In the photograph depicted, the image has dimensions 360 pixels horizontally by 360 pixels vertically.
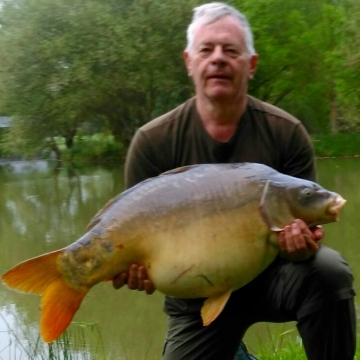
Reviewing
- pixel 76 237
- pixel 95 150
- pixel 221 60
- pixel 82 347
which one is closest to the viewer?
pixel 221 60

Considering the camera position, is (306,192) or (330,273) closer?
(306,192)

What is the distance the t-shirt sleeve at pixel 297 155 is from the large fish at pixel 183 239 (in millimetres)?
328

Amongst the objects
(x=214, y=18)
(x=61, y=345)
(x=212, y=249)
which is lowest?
(x=61, y=345)

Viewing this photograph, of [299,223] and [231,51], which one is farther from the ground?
[231,51]

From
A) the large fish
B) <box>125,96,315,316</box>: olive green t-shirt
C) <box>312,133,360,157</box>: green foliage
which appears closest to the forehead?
<box>125,96,315,316</box>: olive green t-shirt

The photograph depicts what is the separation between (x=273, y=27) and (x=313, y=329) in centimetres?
1757

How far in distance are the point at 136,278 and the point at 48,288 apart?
239mm

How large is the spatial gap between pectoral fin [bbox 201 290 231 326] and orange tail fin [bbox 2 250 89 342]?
13.1 inches

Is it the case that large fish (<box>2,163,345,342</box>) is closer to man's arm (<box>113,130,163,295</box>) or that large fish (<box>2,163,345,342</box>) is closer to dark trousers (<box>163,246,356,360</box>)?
dark trousers (<box>163,246,356,360</box>)

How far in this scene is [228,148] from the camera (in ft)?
6.78

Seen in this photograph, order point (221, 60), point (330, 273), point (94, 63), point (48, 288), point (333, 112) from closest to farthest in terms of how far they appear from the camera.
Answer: point (48, 288)
point (330, 273)
point (221, 60)
point (94, 63)
point (333, 112)

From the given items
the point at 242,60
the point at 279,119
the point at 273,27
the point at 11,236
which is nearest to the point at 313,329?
the point at 279,119

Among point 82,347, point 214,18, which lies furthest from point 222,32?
point 82,347

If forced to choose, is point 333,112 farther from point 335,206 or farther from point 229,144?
point 335,206
